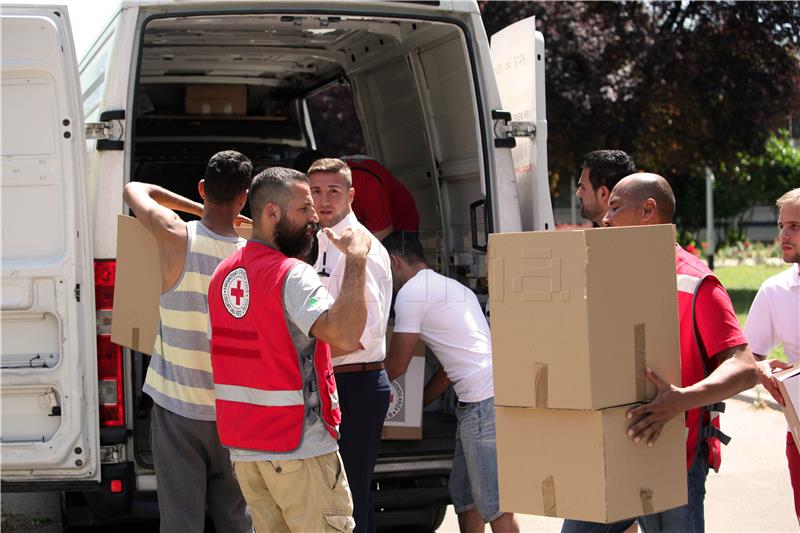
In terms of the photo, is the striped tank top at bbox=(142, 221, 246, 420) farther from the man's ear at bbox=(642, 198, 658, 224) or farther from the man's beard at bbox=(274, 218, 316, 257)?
the man's ear at bbox=(642, 198, 658, 224)

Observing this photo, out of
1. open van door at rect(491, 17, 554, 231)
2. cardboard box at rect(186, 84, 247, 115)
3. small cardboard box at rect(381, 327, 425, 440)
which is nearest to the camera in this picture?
small cardboard box at rect(381, 327, 425, 440)

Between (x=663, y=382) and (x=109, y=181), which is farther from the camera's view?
(x=109, y=181)

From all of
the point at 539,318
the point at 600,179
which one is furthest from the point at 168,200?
the point at 539,318

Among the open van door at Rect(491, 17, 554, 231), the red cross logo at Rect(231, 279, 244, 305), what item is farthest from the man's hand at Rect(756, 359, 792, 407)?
the red cross logo at Rect(231, 279, 244, 305)

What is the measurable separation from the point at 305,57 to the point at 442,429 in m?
2.98

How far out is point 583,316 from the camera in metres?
3.11

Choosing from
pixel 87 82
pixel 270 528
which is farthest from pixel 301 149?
pixel 270 528

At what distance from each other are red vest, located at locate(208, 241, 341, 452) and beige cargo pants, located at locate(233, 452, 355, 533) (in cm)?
8

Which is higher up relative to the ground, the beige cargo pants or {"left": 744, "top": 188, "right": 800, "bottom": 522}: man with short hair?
{"left": 744, "top": 188, "right": 800, "bottom": 522}: man with short hair

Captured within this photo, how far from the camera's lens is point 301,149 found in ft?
26.5

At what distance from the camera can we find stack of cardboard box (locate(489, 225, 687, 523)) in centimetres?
313

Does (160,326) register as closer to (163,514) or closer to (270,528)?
(163,514)

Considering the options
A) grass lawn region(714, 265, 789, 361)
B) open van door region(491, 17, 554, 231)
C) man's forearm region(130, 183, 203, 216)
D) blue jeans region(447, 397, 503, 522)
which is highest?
open van door region(491, 17, 554, 231)

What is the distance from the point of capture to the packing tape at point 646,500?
10.6 feet
